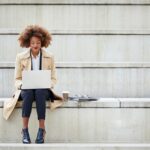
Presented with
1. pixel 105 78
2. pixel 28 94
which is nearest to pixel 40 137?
pixel 28 94

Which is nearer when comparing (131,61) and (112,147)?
(112,147)

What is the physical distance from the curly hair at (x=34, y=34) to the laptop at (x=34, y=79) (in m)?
0.44

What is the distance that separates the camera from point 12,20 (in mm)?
8703

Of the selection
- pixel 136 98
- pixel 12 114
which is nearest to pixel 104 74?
pixel 136 98

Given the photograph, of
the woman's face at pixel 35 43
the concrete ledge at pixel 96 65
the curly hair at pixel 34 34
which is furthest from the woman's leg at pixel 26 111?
the concrete ledge at pixel 96 65

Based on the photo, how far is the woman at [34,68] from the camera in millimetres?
6527

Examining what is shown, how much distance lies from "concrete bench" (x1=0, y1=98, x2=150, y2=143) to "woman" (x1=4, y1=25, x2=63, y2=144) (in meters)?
0.17

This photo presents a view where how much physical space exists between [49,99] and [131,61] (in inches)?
80.2

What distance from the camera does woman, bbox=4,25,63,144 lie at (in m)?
6.53

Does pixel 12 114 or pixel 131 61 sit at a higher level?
pixel 131 61

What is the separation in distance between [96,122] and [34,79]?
0.97 meters

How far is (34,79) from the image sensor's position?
21.7ft

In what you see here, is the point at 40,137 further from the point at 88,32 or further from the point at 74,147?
the point at 88,32

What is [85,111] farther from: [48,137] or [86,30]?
[86,30]
